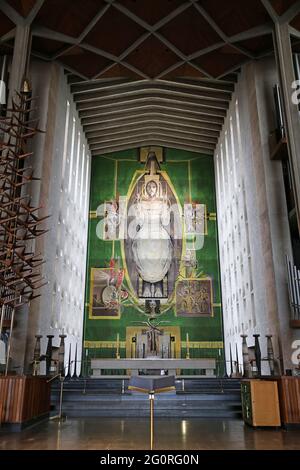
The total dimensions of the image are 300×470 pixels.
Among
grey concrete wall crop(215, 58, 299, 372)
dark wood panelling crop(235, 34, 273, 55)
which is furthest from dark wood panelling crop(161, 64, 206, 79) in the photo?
dark wood panelling crop(235, 34, 273, 55)

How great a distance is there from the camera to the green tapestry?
19297 millimetres

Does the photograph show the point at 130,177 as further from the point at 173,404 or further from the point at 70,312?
the point at 173,404

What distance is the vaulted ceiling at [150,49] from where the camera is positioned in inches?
502

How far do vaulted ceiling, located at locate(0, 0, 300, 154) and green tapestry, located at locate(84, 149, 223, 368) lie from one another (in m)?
2.69

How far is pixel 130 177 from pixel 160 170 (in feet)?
5.60

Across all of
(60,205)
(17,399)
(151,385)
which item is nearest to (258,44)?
(60,205)

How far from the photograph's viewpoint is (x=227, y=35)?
45.0 ft

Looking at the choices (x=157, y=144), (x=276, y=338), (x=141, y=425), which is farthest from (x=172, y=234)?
(x=141, y=425)

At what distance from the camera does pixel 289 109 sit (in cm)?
1094

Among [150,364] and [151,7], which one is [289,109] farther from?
[150,364]

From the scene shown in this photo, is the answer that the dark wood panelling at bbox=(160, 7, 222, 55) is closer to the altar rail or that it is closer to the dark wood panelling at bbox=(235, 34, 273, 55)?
the dark wood panelling at bbox=(235, 34, 273, 55)

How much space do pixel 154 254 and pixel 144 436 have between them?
48.9 ft

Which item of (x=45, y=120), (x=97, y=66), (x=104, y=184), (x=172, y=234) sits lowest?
(x=172, y=234)

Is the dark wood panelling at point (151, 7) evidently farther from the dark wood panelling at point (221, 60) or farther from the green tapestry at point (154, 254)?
the green tapestry at point (154, 254)
